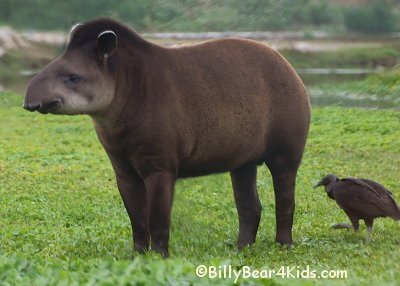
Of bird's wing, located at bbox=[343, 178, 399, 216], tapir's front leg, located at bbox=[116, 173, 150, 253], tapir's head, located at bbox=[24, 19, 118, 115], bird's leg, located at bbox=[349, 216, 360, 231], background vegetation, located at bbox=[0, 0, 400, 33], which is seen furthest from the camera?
background vegetation, located at bbox=[0, 0, 400, 33]

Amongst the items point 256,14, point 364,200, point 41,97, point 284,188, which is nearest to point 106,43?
point 41,97

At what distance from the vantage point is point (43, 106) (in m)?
7.62

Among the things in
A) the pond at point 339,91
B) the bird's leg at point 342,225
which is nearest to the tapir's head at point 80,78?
the bird's leg at point 342,225

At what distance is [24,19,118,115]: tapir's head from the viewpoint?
25.2ft

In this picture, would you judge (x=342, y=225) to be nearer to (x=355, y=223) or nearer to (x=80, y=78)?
(x=355, y=223)

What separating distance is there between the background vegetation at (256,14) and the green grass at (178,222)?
167 cm

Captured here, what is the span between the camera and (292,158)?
29.3 ft

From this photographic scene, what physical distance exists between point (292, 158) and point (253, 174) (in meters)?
0.37

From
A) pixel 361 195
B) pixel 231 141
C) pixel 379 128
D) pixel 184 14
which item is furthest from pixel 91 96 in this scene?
pixel 379 128

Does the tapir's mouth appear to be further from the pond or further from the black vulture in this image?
the pond

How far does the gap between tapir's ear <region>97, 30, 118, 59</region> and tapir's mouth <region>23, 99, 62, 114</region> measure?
511 millimetres

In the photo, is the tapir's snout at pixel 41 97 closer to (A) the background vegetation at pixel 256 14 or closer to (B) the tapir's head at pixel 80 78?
(B) the tapir's head at pixel 80 78

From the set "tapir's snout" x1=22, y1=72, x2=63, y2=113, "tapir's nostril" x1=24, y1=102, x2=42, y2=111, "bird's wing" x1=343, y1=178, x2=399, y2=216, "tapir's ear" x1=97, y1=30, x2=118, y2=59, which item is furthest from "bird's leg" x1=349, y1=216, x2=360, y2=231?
"tapir's nostril" x1=24, y1=102, x2=42, y2=111

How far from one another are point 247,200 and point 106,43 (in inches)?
79.4
